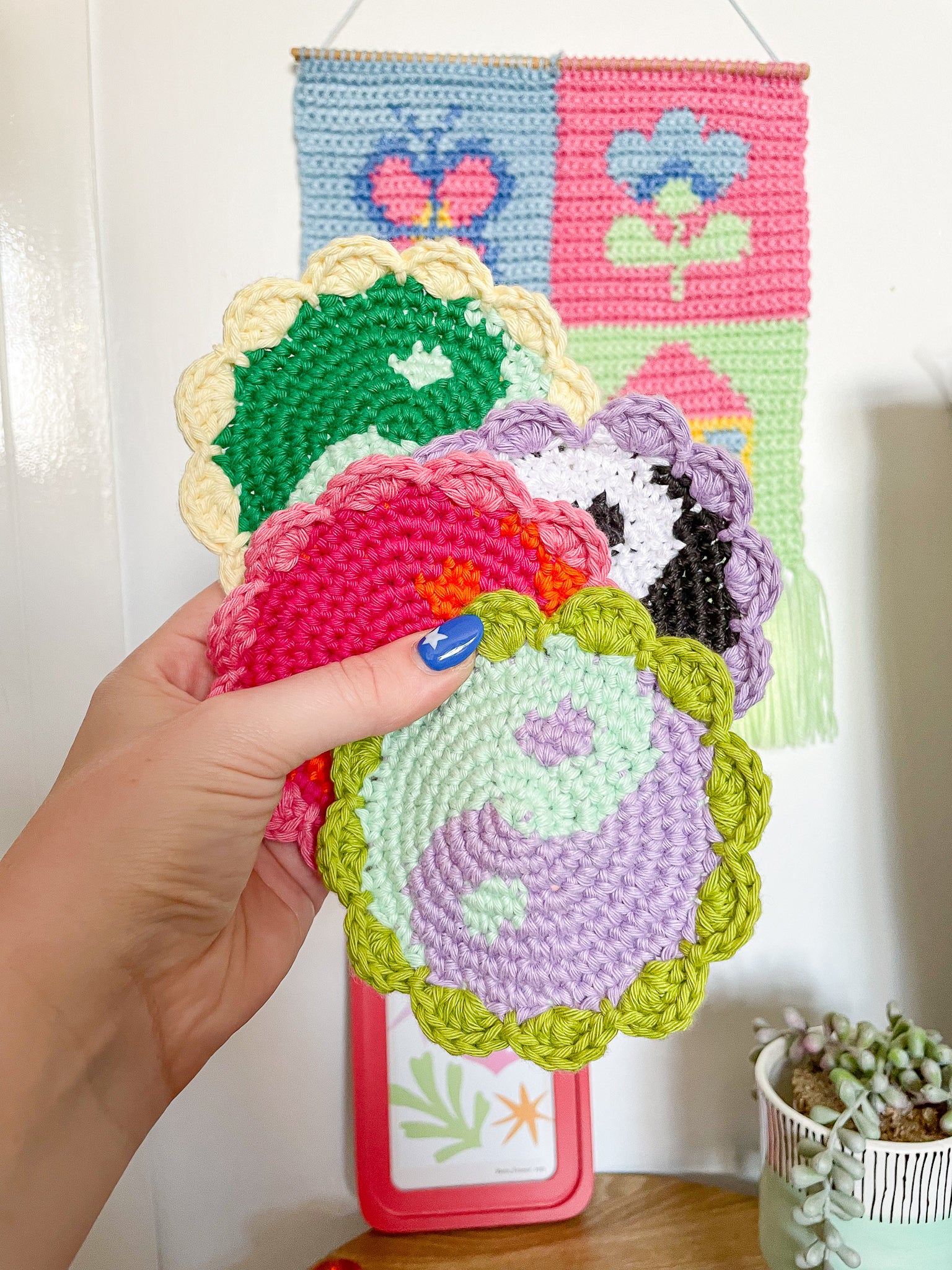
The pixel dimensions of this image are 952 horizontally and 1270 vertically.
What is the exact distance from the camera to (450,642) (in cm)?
47

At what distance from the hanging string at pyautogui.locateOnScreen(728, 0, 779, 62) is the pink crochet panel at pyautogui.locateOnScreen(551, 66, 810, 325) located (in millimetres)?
45

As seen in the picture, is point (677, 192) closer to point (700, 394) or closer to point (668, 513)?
point (700, 394)

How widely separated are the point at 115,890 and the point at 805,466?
0.79 m

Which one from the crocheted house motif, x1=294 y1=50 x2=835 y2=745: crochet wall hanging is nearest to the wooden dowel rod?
x1=294 y1=50 x2=835 y2=745: crochet wall hanging

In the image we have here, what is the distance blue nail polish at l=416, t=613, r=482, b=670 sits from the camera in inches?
18.6

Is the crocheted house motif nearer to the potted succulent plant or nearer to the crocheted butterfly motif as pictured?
the crocheted butterfly motif

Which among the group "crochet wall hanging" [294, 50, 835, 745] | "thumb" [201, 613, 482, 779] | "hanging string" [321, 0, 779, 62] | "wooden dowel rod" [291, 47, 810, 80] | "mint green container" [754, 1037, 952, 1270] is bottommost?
"mint green container" [754, 1037, 952, 1270]

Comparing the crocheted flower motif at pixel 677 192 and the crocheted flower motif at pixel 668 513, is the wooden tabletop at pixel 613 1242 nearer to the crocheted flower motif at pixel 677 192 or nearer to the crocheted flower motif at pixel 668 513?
the crocheted flower motif at pixel 668 513

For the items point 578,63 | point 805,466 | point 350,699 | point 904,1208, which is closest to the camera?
point 350,699

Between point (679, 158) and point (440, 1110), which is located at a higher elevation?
point (679, 158)

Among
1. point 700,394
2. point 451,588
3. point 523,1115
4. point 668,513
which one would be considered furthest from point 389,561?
point 523,1115

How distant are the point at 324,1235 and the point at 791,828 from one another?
2.30ft

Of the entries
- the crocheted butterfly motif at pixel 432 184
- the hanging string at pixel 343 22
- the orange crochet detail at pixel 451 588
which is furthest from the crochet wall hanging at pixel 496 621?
the hanging string at pixel 343 22

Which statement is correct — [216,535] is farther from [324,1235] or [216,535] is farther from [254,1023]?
[324,1235]
